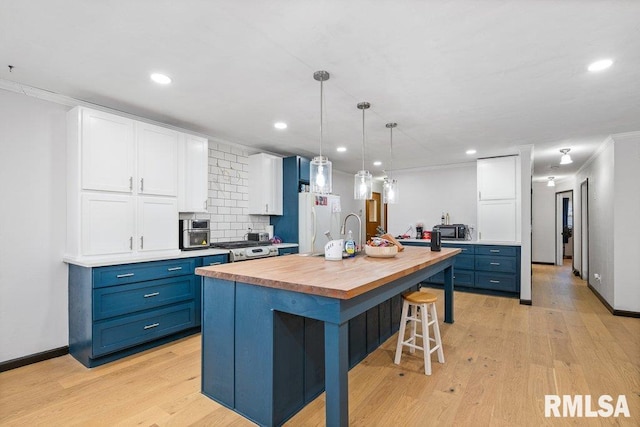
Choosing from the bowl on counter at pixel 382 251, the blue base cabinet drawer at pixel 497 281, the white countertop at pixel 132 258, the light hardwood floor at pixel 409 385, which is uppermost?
the bowl on counter at pixel 382 251

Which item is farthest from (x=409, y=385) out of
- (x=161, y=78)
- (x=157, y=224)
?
(x=161, y=78)

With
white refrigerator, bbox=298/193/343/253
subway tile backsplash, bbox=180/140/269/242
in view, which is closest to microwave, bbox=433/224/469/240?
white refrigerator, bbox=298/193/343/253

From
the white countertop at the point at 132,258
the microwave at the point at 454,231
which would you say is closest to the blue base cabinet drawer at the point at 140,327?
the white countertop at the point at 132,258

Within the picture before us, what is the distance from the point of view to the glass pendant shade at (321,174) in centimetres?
274

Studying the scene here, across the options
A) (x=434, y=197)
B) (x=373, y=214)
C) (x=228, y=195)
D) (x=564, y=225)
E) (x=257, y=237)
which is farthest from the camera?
(x=564, y=225)

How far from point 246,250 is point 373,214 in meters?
5.09

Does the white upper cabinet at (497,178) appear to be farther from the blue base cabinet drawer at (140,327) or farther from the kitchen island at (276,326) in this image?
the blue base cabinet drawer at (140,327)

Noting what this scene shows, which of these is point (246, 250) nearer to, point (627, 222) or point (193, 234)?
point (193, 234)

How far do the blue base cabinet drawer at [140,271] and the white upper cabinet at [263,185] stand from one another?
162 centimetres

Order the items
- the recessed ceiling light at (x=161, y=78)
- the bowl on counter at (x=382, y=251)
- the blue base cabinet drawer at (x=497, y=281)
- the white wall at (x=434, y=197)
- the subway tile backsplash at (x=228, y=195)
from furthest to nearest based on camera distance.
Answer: the white wall at (x=434, y=197) < the blue base cabinet drawer at (x=497, y=281) < the subway tile backsplash at (x=228, y=195) < the bowl on counter at (x=382, y=251) < the recessed ceiling light at (x=161, y=78)

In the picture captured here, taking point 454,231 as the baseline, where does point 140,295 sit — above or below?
below

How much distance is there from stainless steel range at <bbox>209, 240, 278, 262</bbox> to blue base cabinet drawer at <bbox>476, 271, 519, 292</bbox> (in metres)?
3.48

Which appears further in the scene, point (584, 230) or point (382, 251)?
point (584, 230)

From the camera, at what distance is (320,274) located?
1.98 metres
